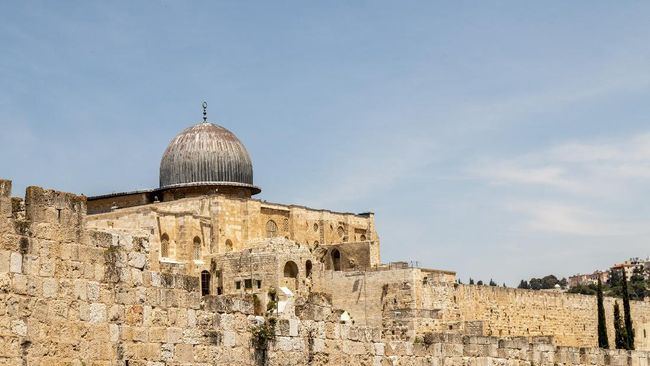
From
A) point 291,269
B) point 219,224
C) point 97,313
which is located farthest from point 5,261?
point 219,224

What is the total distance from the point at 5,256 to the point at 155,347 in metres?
2.30

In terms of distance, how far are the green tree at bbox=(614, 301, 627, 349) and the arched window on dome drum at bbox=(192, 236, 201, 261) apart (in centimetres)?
2139

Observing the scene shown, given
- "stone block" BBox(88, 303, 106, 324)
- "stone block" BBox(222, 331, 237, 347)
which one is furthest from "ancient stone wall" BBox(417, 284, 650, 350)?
"stone block" BBox(88, 303, 106, 324)

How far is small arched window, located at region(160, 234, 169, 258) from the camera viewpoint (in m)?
52.1

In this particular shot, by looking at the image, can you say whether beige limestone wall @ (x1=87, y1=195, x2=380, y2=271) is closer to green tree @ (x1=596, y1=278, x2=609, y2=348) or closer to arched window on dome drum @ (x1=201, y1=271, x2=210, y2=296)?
arched window on dome drum @ (x1=201, y1=271, x2=210, y2=296)

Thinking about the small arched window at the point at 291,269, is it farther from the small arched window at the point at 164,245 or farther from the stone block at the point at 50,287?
the stone block at the point at 50,287

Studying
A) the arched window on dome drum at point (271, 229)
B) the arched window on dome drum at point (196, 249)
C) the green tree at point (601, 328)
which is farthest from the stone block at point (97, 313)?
the green tree at point (601, 328)

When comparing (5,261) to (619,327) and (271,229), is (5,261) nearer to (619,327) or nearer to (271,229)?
(271,229)

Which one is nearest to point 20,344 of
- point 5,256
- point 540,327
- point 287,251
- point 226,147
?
point 5,256

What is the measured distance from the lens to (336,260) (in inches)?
2307

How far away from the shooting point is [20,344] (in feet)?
37.9

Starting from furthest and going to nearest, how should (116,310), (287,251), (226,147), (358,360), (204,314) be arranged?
(226,147) < (287,251) < (358,360) < (204,314) < (116,310)

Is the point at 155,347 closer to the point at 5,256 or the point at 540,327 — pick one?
the point at 5,256

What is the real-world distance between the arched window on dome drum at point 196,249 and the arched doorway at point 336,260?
291 inches
